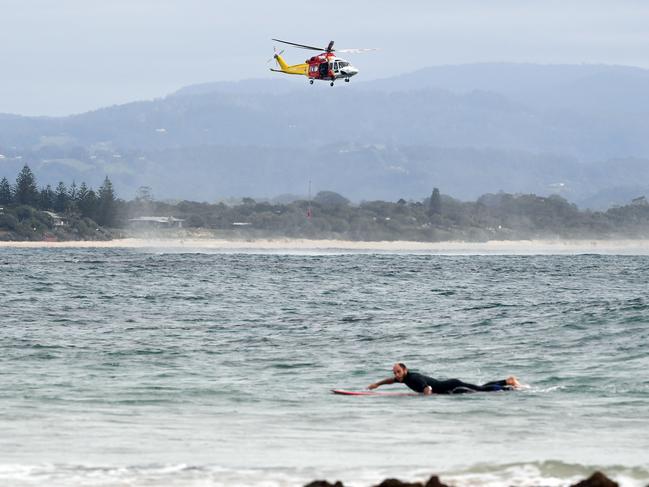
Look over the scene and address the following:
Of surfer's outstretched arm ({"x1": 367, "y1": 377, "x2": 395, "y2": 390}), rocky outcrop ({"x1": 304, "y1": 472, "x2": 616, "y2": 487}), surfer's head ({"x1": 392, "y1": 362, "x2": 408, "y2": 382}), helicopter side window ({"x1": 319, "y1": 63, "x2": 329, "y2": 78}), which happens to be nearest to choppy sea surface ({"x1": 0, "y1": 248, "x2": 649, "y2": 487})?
surfer's outstretched arm ({"x1": 367, "y1": 377, "x2": 395, "y2": 390})

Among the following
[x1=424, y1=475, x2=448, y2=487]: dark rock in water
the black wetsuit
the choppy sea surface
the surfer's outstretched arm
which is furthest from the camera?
the surfer's outstretched arm

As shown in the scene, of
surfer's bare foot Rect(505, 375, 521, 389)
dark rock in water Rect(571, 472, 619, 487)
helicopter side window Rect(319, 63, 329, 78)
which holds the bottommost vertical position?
surfer's bare foot Rect(505, 375, 521, 389)

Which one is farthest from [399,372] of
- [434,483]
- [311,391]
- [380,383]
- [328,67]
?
[328,67]

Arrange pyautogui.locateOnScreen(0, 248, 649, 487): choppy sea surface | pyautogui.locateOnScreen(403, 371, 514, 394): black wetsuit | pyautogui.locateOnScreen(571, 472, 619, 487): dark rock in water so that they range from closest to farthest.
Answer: pyautogui.locateOnScreen(571, 472, 619, 487): dark rock in water, pyautogui.locateOnScreen(0, 248, 649, 487): choppy sea surface, pyautogui.locateOnScreen(403, 371, 514, 394): black wetsuit

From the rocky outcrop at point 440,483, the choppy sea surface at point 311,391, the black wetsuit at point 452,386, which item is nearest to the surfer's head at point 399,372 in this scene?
the black wetsuit at point 452,386

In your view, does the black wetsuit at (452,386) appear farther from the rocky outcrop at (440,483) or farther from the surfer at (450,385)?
the rocky outcrop at (440,483)

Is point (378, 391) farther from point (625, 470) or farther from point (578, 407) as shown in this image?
point (625, 470)

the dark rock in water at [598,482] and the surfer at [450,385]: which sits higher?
the dark rock in water at [598,482]

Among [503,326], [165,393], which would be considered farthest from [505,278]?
[165,393]

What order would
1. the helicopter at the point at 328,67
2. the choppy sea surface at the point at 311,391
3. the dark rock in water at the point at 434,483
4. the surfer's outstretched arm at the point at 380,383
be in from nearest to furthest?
the dark rock in water at the point at 434,483
the choppy sea surface at the point at 311,391
the surfer's outstretched arm at the point at 380,383
the helicopter at the point at 328,67

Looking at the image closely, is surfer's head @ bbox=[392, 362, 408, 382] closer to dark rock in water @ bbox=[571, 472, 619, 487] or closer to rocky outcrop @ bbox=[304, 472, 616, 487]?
rocky outcrop @ bbox=[304, 472, 616, 487]

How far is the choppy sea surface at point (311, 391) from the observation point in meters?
18.5

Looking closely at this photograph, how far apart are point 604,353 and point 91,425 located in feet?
55.4

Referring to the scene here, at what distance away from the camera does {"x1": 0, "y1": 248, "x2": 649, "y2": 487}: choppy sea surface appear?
18.5m
